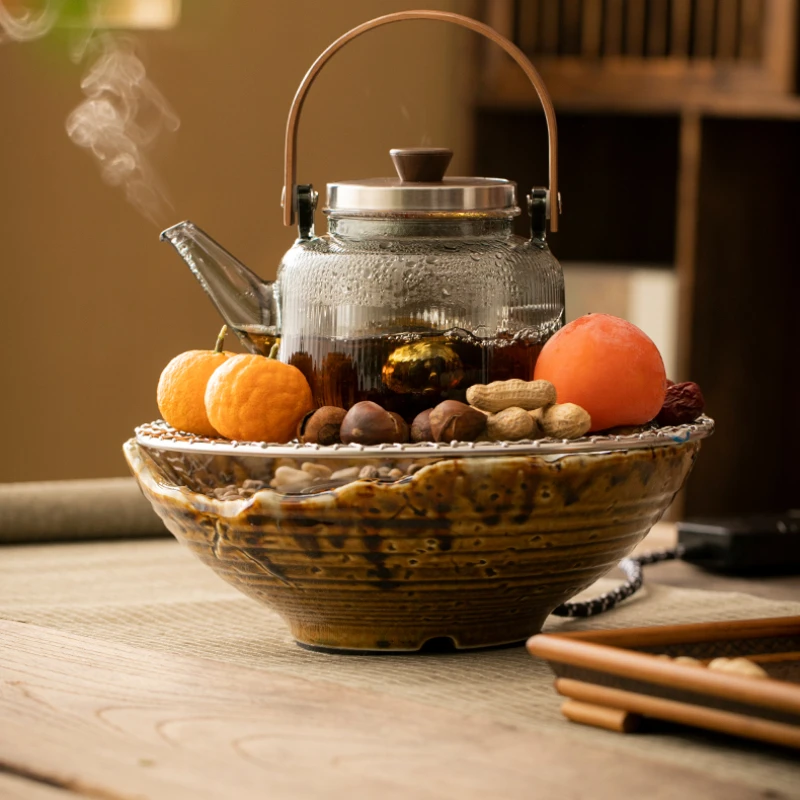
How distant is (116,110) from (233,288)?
188 centimetres

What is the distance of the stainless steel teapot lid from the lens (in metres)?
0.83

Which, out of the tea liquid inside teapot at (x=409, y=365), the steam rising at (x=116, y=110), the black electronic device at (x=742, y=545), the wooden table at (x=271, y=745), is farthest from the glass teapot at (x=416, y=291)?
the steam rising at (x=116, y=110)

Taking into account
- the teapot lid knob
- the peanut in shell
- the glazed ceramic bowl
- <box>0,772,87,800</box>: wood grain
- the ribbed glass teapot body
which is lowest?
<box>0,772,87,800</box>: wood grain

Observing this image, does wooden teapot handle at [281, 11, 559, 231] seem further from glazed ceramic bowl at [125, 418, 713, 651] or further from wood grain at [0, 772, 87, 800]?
wood grain at [0, 772, 87, 800]

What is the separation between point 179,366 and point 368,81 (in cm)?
200

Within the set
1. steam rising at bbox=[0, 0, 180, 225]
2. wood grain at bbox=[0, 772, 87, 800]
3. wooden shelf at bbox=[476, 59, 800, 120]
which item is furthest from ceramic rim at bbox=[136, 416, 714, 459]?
steam rising at bbox=[0, 0, 180, 225]

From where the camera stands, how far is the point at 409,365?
0.81 m

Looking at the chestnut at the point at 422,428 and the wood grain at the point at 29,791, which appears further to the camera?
the chestnut at the point at 422,428

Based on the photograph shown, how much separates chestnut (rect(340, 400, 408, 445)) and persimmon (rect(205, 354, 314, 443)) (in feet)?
0.17

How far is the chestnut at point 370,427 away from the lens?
756mm

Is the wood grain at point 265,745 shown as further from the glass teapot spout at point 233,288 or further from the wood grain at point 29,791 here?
the glass teapot spout at point 233,288

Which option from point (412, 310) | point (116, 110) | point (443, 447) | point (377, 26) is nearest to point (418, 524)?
point (443, 447)

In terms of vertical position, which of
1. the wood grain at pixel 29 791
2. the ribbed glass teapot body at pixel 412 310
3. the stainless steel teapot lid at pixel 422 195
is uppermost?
the stainless steel teapot lid at pixel 422 195

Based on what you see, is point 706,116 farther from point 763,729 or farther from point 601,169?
point 763,729
